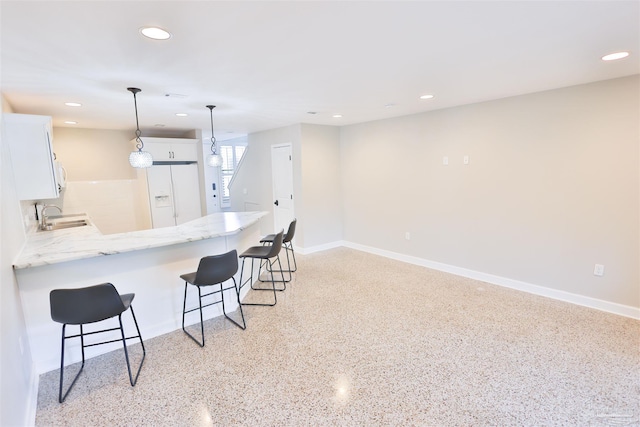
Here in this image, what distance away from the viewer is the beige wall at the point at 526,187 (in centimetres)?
309

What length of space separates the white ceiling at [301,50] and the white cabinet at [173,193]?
1986 mm

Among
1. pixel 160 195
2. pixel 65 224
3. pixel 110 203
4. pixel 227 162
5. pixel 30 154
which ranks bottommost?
pixel 65 224

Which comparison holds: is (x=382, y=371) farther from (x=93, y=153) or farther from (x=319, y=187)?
(x=93, y=153)

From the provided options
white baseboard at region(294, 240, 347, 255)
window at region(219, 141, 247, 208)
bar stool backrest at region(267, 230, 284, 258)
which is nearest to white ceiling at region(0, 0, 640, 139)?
bar stool backrest at region(267, 230, 284, 258)

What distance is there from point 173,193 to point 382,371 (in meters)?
4.83

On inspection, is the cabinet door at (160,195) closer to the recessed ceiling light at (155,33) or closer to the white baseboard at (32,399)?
the white baseboard at (32,399)

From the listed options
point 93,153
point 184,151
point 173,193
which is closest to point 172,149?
point 184,151

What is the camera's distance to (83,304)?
2113 millimetres

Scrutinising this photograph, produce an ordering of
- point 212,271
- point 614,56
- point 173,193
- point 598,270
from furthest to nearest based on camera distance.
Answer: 1. point 173,193
2. point 598,270
3. point 212,271
4. point 614,56

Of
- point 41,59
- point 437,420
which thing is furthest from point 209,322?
point 41,59

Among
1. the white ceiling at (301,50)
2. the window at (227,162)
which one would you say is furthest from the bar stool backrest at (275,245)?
the window at (227,162)

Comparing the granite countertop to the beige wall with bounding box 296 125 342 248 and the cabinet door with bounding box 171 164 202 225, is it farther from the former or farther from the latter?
the cabinet door with bounding box 171 164 202 225

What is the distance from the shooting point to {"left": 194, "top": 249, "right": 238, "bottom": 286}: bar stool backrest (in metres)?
2.68

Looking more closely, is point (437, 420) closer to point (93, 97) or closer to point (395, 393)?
point (395, 393)
